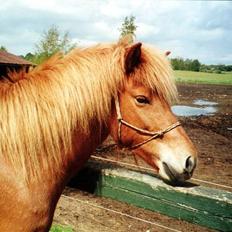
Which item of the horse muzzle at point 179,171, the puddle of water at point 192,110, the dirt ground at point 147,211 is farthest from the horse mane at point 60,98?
the puddle of water at point 192,110

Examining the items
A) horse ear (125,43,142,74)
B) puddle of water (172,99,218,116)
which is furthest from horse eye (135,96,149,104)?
puddle of water (172,99,218,116)

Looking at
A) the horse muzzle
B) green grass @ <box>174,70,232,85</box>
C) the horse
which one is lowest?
green grass @ <box>174,70,232,85</box>

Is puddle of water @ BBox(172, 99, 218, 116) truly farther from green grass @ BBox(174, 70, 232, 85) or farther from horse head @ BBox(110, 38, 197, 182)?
green grass @ BBox(174, 70, 232, 85)

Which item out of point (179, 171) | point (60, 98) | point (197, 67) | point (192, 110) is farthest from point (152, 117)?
point (197, 67)

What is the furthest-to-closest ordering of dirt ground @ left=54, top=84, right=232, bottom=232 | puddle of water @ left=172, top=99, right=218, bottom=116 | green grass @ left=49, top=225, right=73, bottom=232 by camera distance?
puddle of water @ left=172, top=99, right=218, bottom=116
dirt ground @ left=54, top=84, right=232, bottom=232
green grass @ left=49, top=225, right=73, bottom=232

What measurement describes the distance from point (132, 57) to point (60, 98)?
0.68m

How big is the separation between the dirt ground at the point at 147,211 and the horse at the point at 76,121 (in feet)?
1.91

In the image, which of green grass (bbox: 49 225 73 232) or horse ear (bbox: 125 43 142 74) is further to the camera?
green grass (bbox: 49 225 73 232)

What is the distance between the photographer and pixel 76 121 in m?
2.54

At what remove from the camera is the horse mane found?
2402 mm

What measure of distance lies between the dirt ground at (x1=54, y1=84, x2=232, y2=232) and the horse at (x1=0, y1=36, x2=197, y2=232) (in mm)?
581

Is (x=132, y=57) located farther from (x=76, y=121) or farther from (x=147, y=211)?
(x=147, y=211)

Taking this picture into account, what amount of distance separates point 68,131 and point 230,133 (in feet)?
46.0

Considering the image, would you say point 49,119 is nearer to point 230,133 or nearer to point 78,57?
point 78,57
